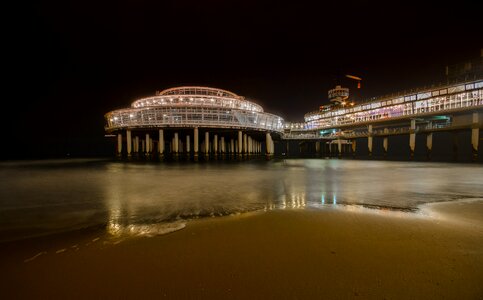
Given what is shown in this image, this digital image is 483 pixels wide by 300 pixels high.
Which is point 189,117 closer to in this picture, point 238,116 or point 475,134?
point 238,116

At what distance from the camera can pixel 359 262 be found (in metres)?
4.81

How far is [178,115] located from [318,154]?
65.7 meters

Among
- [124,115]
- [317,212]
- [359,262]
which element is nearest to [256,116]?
[124,115]

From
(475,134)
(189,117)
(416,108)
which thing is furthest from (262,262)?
(416,108)

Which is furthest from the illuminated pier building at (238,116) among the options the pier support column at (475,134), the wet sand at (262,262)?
the wet sand at (262,262)

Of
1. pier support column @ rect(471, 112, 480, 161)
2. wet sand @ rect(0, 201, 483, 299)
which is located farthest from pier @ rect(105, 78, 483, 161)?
wet sand @ rect(0, 201, 483, 299)

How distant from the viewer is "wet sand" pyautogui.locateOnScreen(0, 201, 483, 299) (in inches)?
152

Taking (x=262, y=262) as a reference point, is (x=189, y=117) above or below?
above

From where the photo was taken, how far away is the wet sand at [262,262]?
387cm

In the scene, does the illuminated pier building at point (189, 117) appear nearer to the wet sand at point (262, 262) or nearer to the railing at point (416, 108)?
the railing at point (416, 108)

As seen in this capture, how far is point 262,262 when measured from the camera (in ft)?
15.9

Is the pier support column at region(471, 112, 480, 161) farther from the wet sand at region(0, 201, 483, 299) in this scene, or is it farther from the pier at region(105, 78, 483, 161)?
the wet sand at region(0, 201, 483, 299)

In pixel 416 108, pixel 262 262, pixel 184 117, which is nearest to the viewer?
pixel 262 262

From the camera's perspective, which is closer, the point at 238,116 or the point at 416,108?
the point at 238,116
